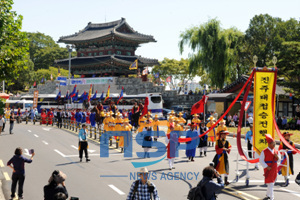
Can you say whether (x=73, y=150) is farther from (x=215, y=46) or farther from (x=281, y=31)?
(x=281, y=31)

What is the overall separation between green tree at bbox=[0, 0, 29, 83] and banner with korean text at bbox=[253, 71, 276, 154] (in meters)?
8.45

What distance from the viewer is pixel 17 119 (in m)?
45.9

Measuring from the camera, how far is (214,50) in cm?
4809

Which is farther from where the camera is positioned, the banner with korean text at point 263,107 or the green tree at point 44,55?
the green tree at point 44,55

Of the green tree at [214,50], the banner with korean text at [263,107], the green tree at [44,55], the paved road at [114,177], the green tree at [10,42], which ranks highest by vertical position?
the green tree at [44,55]

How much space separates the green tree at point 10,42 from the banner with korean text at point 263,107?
8454 millimetres

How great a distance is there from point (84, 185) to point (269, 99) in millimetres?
6532

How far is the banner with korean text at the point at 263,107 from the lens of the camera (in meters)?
11.6

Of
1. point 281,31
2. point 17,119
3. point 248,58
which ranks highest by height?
point 281,31

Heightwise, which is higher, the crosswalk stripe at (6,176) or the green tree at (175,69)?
the green tree at (175,69)

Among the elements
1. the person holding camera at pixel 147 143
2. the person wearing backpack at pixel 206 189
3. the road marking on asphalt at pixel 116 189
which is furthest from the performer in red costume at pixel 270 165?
the person holding camera at pixel 147 143

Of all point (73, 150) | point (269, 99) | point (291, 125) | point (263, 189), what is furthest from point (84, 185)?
point (291, 125)

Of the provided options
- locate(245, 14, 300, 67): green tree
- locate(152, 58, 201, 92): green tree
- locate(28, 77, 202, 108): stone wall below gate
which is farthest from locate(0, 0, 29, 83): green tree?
locate(152, 58, 201, 92): green tree

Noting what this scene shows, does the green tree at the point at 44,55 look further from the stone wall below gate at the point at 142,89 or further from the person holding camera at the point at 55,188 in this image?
the person holding camera at the point at 55,188
